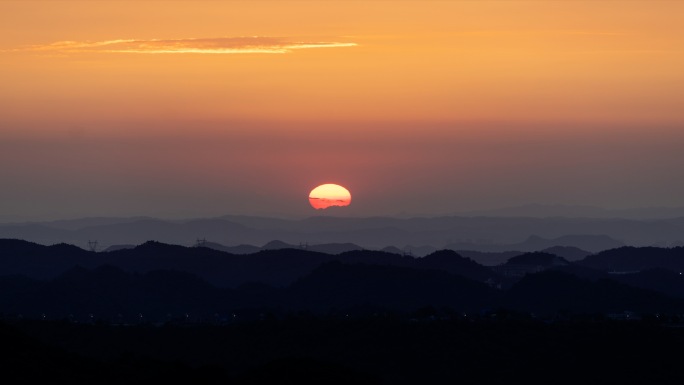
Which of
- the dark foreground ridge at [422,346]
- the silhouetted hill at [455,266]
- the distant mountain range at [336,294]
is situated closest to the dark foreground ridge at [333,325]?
the dark foreground ridge at [422,346]

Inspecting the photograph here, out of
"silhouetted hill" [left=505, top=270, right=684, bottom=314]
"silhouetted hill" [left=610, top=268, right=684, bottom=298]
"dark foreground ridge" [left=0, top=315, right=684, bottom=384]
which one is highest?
"silhouetted hill" [left=610, top=268, right=684, bottom=298]

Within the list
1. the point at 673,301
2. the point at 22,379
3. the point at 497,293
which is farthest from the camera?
the point at 497,293

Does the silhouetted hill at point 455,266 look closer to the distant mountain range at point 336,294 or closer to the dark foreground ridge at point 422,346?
the distant mountain range at point 336,294

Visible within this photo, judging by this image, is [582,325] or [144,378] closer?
[144,378]

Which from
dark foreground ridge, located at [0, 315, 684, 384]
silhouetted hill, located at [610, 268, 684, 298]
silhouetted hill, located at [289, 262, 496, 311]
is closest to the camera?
dark foreground ridge, located at [0, 315, 684, 384]

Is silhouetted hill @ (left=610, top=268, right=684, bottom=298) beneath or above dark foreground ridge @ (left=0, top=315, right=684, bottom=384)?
above

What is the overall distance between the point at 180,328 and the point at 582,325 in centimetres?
3059

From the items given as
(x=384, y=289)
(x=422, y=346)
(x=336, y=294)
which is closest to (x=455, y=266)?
(x=384, y=289)

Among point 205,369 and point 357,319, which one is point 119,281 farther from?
point 205,369

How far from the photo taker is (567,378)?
3711 inches

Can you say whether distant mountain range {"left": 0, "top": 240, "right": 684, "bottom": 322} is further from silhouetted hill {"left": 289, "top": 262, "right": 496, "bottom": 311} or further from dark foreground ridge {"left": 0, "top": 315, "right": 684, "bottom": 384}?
dark foreground ridge {"left": 0, "top": 315, "right": 684, "bottom": 384}

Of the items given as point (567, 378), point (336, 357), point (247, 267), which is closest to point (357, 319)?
point (336, 357)

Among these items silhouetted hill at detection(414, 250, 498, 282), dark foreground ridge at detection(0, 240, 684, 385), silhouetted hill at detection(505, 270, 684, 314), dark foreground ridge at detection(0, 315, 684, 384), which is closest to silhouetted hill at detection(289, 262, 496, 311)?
dark foreground ridge at detection(0, 240, 684, 385)

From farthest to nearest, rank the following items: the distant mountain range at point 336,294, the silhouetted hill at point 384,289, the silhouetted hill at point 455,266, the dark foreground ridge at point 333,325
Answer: the silhouetted hill at point 455,266 → the silhouetted hill at point 384,289 → the distant mountain range at point 336,294 → the dark foreground ridge at point 333,325
